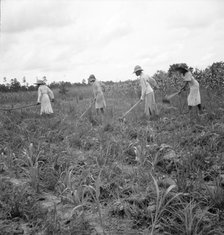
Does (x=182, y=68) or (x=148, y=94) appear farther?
(x=148, y=94)

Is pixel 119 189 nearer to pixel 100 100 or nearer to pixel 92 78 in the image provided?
pixel 100 100

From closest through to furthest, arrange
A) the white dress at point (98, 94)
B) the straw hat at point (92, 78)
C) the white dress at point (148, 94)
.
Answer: the white dress at point (148, 94)
the straw hat at point (92, 78)
the white dress at point (98, 94)

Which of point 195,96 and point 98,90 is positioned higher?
point 98,90

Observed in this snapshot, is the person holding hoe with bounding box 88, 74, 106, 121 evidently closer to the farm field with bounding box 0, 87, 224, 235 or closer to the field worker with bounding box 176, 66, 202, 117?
the field worker with bounding box 176, 66, 202, 117

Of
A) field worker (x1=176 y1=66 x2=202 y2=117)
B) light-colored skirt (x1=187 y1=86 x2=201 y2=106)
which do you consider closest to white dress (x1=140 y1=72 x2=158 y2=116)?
field worker (x1=176 y1=66 x2=202 y2=117)

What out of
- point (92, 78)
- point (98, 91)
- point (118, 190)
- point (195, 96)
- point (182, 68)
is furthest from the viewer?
point (98, 91)

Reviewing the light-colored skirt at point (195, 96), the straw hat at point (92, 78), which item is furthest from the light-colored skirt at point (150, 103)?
the straw hat at point (92, 78)

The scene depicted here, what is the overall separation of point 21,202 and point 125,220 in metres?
1.11

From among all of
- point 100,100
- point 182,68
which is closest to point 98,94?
point 100,100

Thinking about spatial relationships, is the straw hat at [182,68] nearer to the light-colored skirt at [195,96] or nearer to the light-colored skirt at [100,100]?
the light-colored skirt at [195,96]

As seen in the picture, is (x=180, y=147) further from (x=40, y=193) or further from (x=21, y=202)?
(x=21, y=202)

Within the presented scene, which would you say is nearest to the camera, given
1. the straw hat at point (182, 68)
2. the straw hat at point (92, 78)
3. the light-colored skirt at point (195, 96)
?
the straw hat at point (182, 68)

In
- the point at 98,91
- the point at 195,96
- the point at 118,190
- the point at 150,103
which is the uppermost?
the point at 98,91

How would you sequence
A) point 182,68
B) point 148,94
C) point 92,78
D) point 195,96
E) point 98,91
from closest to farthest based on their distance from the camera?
point 182,68
point 195,96
point 148,94
point 92,78
point 98,91
